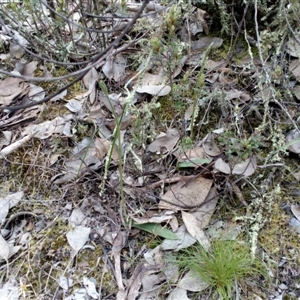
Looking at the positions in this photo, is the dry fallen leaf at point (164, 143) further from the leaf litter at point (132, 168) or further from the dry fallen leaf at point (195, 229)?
the dry fallen leaf at point (195, 229)

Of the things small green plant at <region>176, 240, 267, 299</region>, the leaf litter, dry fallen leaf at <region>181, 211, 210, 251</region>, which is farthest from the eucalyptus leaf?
small green plant at <region>176, 240, 267, 299</region>

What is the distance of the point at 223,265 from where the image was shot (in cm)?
113

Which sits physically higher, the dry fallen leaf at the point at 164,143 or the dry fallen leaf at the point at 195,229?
the dry fallen leaf at the point at 164,143

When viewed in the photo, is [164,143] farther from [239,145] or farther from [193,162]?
[239,145]

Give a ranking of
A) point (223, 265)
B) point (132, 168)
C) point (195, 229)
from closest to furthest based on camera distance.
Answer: point (223, 265), point (195, 229), point (132, 168)

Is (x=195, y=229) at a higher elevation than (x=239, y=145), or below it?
below

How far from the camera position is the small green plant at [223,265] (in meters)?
1.13

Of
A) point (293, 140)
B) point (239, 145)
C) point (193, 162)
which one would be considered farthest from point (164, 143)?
point (293, 140)

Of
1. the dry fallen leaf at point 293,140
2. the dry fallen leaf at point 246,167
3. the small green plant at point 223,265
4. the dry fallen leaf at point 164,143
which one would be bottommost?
the small green plant at point 223,265

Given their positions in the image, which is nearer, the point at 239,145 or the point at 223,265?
the point at 223,265

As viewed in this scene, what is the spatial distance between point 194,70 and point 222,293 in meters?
0.84

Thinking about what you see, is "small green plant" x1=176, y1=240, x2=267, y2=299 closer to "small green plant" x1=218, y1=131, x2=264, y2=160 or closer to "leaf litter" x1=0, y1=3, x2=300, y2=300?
"leaf litter" x1=0, y1=3, x2=300, y2=300

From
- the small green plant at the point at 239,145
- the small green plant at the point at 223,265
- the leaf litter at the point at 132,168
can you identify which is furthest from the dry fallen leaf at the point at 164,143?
the small green plant at the point at 223,265

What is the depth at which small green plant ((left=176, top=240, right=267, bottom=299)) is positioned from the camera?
1.13 meters
